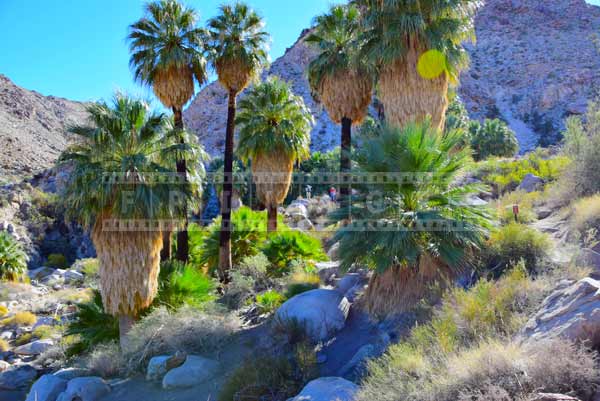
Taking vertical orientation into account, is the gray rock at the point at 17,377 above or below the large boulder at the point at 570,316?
below

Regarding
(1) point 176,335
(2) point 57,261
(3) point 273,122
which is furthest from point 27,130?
(1) point 176,335

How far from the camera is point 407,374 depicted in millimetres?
4965

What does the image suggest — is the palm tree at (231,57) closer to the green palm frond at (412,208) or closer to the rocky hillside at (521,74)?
the green palm frond at (412,208)

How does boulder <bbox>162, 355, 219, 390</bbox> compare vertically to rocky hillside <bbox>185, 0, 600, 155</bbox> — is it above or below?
below

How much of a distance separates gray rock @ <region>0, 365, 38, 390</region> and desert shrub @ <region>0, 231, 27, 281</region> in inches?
666

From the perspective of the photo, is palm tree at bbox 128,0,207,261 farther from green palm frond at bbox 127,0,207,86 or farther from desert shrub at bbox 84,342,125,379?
desert shrub at bbox 84,342,125,379

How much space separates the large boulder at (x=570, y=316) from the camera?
14.6 ft

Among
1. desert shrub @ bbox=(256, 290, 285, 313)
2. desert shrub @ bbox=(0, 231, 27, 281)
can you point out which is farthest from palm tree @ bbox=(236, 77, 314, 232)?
desert shrub @ bbox=(0, 231, 27, 281)

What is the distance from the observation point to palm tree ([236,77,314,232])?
19703 millimetres

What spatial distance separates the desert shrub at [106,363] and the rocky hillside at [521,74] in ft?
153

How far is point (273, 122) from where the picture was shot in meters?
20.5

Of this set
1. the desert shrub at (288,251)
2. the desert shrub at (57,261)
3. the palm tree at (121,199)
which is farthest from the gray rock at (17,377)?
the desert shrub at (57,261)

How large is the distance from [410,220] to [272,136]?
41.5 feet

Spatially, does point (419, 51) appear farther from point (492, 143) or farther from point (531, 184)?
point (492, 143)
